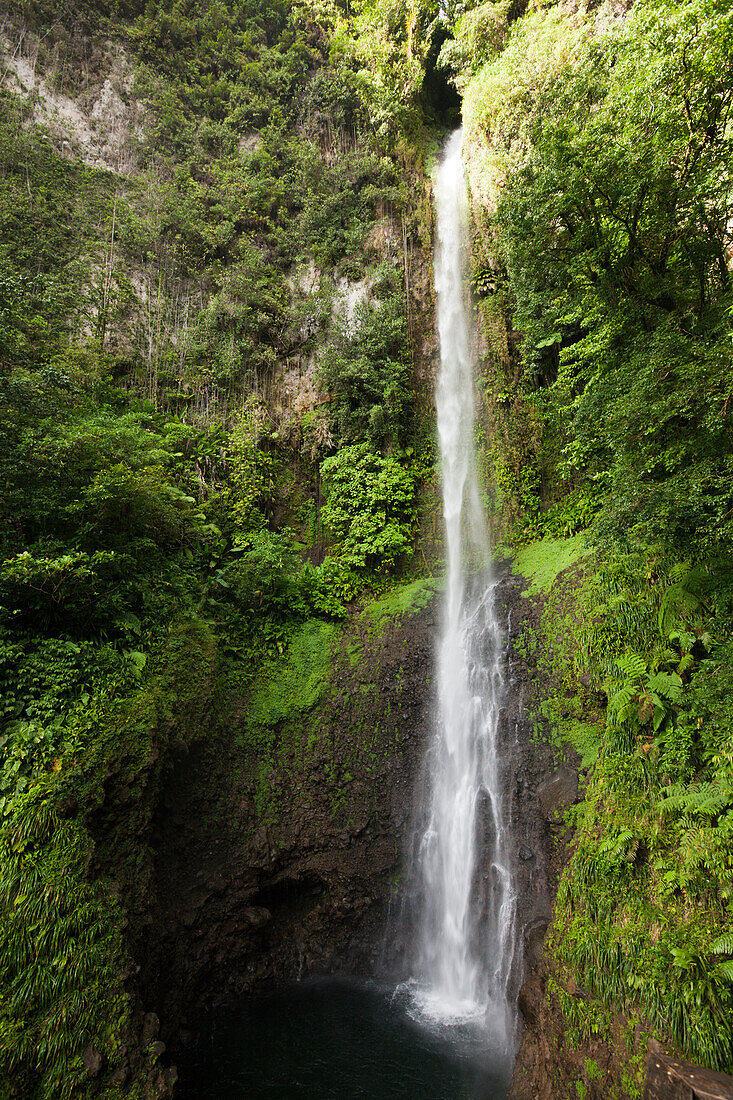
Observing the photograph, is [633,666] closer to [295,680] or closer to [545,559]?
[545,559]

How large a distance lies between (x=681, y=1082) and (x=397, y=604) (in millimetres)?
8711

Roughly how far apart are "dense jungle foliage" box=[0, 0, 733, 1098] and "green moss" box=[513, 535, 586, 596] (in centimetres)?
55

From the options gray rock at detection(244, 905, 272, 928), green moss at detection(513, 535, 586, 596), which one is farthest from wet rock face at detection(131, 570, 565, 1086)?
green moss at detection(513, 535, 586, 596)

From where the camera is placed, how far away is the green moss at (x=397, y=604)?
11.6 m

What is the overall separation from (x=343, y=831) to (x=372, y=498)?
308 inches

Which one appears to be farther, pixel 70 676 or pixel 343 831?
pixel 343 831

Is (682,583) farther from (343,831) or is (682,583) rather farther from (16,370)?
(16,370)

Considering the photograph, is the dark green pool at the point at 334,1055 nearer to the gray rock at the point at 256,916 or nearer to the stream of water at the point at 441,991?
the stream of water at the point at 441,991

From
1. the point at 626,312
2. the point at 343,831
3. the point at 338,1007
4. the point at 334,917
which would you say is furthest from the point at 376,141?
the point at 338,1007

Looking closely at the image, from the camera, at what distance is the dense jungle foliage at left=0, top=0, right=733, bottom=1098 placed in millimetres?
5234

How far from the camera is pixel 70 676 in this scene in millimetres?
6645

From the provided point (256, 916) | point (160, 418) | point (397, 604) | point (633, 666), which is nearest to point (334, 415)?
point (160, 418)

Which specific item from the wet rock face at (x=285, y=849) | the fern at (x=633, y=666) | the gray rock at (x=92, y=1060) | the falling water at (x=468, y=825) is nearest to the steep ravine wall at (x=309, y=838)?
the wet rock face at (x=285, y=849)

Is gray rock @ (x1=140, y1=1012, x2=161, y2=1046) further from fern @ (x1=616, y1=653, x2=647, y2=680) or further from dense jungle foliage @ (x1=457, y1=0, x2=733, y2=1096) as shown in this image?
fern @ (x1=616, y1=653, x2=647, y2=680)
